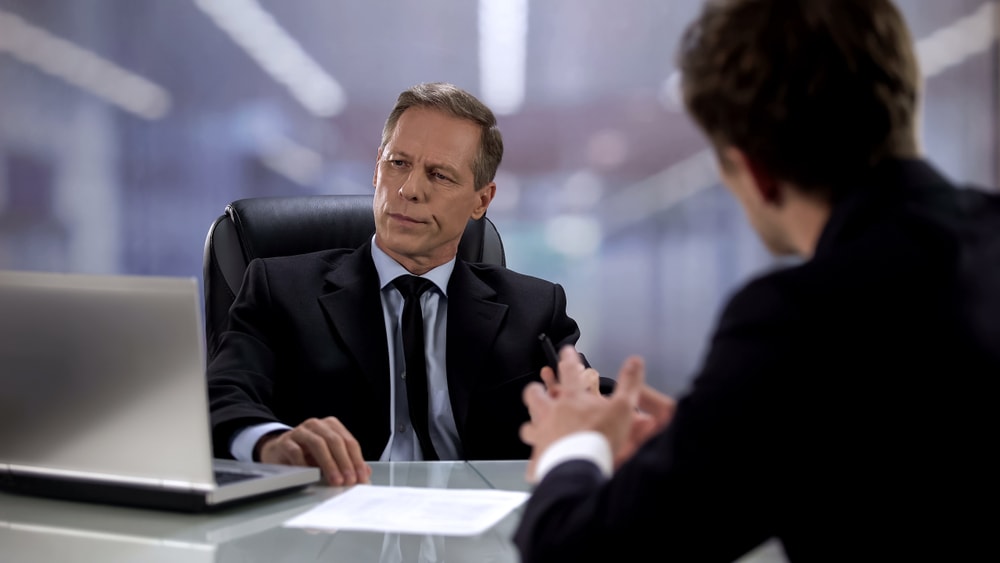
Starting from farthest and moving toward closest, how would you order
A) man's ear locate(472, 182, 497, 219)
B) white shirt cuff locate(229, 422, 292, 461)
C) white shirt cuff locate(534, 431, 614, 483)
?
man's ear locate(472, 182, 497, 219) → white shirt cuff locate(229, 422, 292, 461) → white shirt cuff locate(534, 431, 614, 483)

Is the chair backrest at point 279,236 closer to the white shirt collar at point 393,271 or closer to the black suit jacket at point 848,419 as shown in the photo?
the white shirt collar at point 393,271

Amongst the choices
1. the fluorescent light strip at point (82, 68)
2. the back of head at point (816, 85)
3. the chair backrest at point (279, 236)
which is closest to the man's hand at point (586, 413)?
the back of head at point (816, 85)

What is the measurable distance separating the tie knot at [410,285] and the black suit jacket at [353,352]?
0.05 metres

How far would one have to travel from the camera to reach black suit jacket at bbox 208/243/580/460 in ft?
6.28

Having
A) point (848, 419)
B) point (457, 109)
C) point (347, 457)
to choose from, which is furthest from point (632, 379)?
point (457, 109)

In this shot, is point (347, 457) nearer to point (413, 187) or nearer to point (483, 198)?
point (413, 187)

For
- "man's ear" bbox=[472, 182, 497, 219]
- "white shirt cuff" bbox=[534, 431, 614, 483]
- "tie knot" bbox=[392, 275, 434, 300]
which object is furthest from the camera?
"man's ear" bbox=[472, 182, 497, 219]

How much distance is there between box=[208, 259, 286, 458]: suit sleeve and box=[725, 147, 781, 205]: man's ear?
958 mm

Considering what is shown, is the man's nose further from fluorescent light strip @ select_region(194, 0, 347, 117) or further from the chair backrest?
fluorescent light strip @ select_region(194, 0, 347, 117)

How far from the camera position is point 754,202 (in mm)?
905

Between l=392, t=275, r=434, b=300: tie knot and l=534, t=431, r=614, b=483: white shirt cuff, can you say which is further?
l=392, t=275, r=434, b=300: tie knot

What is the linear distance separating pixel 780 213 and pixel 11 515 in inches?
39.2

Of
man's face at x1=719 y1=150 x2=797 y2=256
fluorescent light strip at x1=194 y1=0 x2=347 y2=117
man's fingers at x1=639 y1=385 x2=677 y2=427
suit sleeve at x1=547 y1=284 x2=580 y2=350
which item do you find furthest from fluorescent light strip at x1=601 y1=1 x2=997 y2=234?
man's face at x1=719 y1=150 x2=797 y2=256

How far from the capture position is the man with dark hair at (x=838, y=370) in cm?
70
